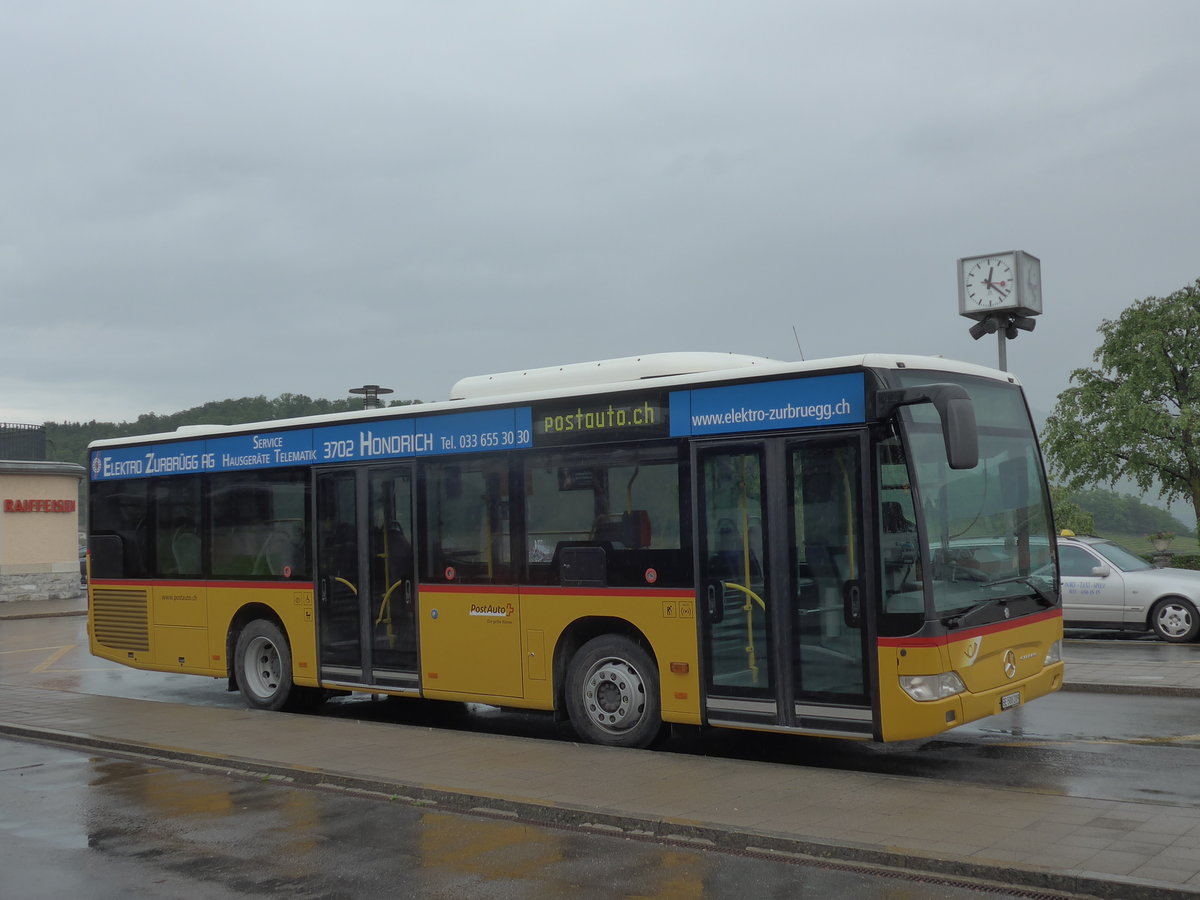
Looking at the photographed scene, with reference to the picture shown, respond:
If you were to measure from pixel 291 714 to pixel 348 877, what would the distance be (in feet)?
21.2

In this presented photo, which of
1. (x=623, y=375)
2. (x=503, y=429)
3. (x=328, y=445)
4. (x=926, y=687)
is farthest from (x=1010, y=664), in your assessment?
(x=328, y=445)

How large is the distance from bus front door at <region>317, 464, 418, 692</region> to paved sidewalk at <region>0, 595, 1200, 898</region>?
645mm

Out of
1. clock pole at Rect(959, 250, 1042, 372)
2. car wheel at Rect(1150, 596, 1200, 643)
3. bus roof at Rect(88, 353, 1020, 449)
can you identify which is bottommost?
car wheel at Rect(1150, 596, 1200, 643)

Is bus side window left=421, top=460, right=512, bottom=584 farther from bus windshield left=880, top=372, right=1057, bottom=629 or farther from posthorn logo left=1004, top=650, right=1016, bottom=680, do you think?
posthorn logo left=1004, top=650, right=1016, bottom=680

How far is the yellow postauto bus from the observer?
8555 millimetres

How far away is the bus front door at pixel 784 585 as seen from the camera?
28.6ft

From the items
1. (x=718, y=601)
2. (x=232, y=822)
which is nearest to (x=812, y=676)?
(x=718, y=601)

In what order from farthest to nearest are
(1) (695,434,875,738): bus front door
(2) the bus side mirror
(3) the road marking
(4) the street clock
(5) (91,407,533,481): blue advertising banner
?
1. (4) the street clock
2. (3) the road marking
3. (5) (91,407,533,481): blue advertising banner
4. (1) (695,434,875,738): bus front door
5. (2) the bus side mirror

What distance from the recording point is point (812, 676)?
8883mm

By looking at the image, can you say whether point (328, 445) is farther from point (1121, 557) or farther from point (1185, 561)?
point (1185, 561)

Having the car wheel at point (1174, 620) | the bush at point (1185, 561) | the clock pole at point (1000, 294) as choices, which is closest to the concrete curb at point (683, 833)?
the car wheel at point (1174, 620)

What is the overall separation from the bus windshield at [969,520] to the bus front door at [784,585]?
12.0 inches

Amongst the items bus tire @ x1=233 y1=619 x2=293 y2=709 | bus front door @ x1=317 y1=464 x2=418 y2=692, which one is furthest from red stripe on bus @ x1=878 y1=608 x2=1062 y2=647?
bus tire @ x1=233 y1=619 x2=293 y2=709

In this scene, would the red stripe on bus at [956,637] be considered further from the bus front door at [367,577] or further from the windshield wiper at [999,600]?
the bus front door at [367,577]
